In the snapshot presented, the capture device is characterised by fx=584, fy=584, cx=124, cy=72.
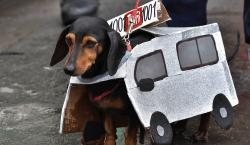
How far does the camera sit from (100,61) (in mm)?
3174

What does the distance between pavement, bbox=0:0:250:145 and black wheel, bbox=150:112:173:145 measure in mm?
687

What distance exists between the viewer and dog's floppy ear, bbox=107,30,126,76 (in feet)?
10.1

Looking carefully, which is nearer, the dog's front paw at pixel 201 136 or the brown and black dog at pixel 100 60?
the brown and black dog at pixel 100 60

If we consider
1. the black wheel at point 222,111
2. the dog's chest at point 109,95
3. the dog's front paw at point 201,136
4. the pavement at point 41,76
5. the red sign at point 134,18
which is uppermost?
the red sign at point 134,18

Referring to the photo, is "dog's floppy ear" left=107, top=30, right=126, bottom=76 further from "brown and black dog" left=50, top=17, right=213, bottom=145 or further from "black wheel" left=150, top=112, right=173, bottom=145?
"black wheel" left=150, top=112, right=173, bottom=145

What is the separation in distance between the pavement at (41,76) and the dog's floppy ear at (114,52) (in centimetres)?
106

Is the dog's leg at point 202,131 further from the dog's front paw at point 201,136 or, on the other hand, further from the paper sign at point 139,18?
the paper sign at point 139,18

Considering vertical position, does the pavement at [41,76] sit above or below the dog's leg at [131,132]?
below

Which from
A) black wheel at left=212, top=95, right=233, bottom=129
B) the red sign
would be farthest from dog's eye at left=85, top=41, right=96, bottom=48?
black wheel at left=212, top=95, right=233, bottom=129

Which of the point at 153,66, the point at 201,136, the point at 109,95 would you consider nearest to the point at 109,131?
the point at 109,95

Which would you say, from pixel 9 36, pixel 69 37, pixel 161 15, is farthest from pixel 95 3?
pixel 69 37

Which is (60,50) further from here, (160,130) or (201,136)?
(201,136)

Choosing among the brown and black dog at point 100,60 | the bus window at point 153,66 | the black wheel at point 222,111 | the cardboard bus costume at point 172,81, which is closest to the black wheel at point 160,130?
the cardboard bus costume at point 172,81

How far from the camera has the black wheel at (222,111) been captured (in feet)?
11.9
